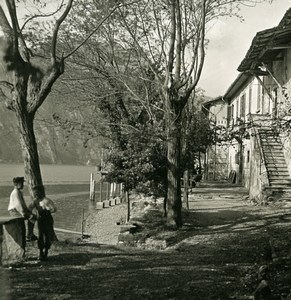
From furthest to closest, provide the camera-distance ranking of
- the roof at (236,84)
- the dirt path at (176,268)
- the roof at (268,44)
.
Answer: the roof at (236,84) < the roof at (268,44) < the dirt path at (176,268)

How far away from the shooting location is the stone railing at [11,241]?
27.5ft

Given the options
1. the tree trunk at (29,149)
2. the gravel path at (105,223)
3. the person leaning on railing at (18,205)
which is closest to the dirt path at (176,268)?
the person leaning on railing at (18,205)

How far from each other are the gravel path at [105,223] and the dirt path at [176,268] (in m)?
5.75

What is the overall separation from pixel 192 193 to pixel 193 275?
1798 cm

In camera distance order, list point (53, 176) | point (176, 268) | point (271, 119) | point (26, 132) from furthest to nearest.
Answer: point (53, 176), point (271, 119), point (26, 132), point (176, 268)

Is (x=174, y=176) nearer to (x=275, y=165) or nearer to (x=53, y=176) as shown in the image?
(x=275, y=165)

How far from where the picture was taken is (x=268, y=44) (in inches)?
737

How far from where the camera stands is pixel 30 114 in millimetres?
11102

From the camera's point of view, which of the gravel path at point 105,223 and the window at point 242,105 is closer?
the gravel path at point 105,223

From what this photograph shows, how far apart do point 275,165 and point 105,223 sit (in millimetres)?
9301

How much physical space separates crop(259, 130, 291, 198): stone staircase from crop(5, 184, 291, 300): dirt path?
4330mm

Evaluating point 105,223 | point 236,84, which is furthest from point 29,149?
point 236,84

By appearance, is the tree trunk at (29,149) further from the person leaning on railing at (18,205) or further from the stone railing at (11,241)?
the stone railing at (11,241)

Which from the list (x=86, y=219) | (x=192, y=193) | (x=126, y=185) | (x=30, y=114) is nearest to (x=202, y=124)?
(x=192, y=193)
